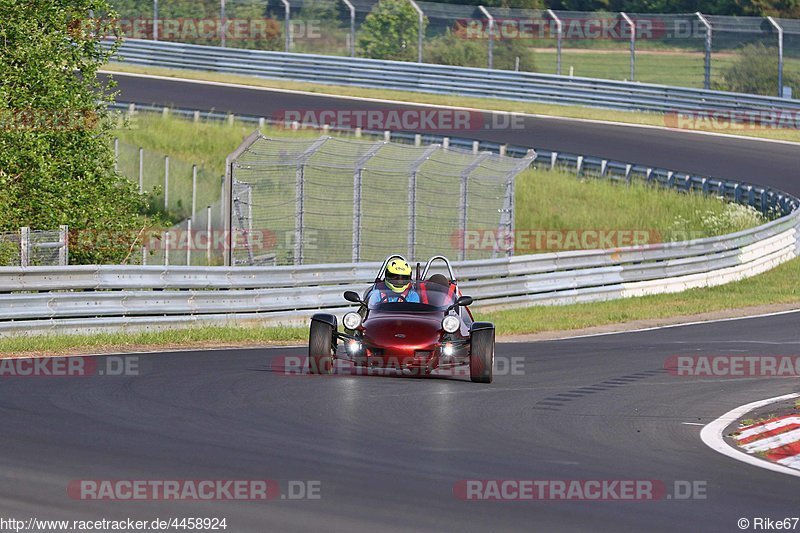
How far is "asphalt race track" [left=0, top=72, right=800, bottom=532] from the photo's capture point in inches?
300

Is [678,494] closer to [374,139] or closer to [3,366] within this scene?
[3,366]

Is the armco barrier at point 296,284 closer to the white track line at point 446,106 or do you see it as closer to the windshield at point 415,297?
the windshield at point 415,297

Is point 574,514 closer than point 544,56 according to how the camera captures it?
Yes

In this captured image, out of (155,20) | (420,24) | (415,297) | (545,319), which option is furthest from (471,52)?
(415,297)

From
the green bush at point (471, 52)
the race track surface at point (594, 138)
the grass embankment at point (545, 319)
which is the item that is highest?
the green bush at point (471, 52)

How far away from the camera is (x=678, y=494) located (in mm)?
8328

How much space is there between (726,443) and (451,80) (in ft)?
113

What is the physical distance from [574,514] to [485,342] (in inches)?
238

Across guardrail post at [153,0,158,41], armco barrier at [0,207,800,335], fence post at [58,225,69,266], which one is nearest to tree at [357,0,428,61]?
guardrail post at [153,0,158,41]

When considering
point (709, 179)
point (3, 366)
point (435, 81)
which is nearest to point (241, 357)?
point (3, 366)

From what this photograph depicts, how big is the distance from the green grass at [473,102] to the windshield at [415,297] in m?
28.1

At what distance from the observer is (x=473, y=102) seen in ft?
144

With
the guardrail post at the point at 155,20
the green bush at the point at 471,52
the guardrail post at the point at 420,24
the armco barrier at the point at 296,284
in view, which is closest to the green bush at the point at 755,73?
the green bush at the point at 471,52

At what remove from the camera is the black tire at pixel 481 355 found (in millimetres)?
13711
